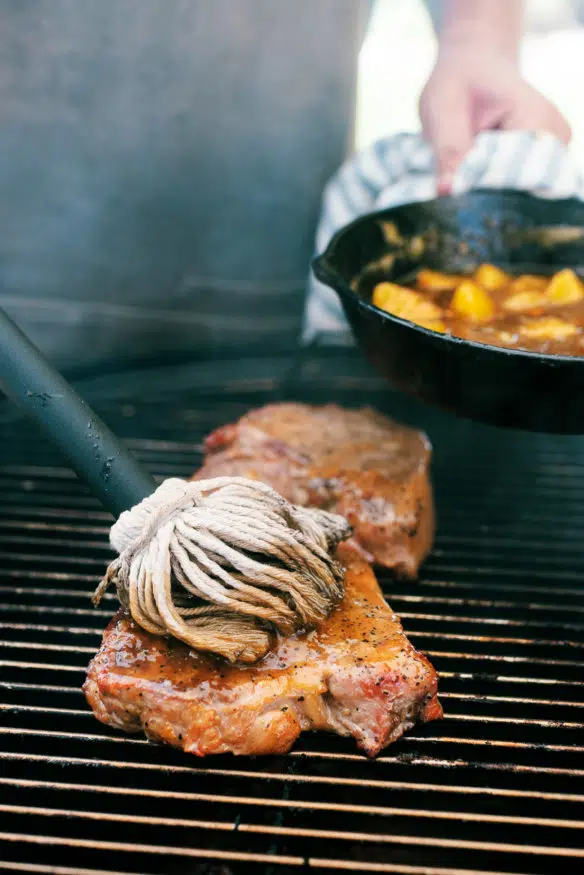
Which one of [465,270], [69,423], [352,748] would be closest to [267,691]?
[352,748]

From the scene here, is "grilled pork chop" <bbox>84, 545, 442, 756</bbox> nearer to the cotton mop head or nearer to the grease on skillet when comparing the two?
the cotton mop head

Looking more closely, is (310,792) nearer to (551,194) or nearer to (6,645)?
(6,645)

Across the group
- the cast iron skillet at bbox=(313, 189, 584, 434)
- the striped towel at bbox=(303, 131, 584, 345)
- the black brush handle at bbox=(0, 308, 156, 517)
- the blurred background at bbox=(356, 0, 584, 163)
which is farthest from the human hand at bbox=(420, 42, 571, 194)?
the black brush handle at bbox=(0, 308, 156, 517)

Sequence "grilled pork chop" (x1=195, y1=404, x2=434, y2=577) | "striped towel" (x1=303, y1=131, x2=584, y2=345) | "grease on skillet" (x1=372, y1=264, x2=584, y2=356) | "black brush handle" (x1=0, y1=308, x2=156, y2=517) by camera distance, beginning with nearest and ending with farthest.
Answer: "black brush handle" (x1=0, y1=308, x2=156, y2=517), "grease on skillet" (x1=372, y1=264, x2=584, y2=356), "grilled pork chop" (x1=195, y1=404, x2=434, y2=577), "striped towel" (x1=303, y1=131, x2=584, y2=345)

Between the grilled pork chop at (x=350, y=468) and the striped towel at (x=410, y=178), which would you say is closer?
the grilled pork chop at (x=350, y=468)

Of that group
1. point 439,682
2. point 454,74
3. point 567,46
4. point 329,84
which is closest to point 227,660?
point 439,682

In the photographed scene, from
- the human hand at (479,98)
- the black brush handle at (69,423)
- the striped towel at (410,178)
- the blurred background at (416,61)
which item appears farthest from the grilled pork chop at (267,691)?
the blurred background at (416,61)

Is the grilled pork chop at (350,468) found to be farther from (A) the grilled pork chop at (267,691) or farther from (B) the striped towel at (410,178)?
(B) the striped towel at (410,178)
